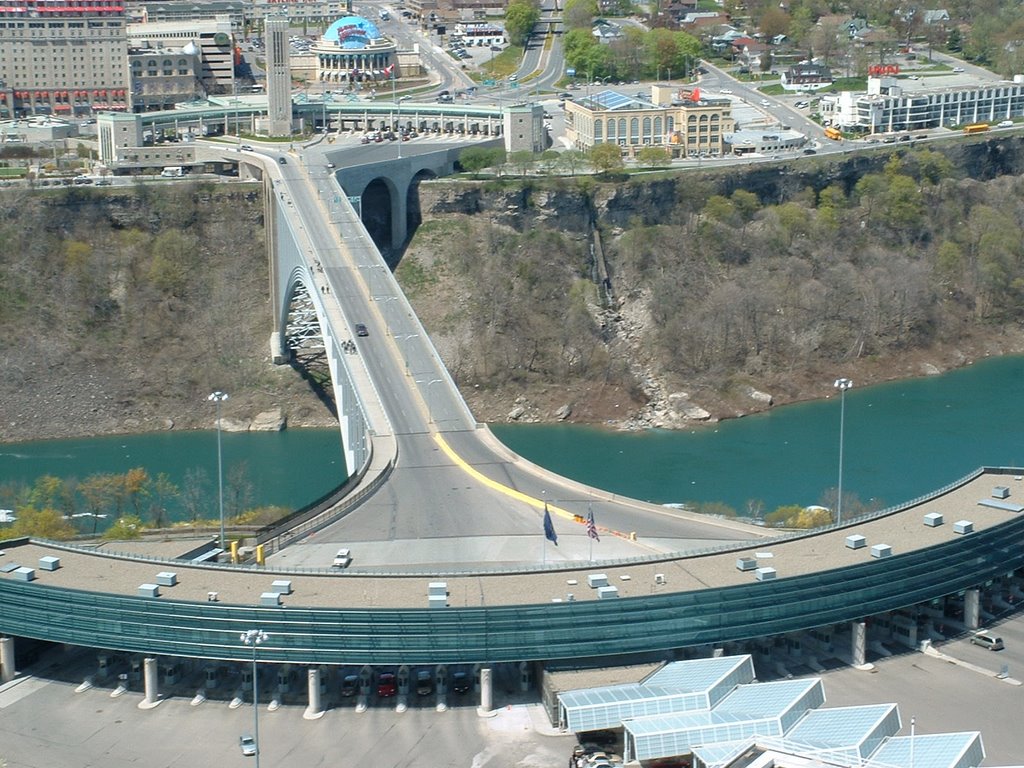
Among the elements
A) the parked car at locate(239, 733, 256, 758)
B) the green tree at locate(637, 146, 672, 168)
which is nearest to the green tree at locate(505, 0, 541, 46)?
the green tree at locate(637, 146, 672, 168)

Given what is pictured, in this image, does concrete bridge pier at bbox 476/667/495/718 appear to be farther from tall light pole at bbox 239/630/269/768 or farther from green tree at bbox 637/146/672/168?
green tree at bbox 637/146/672/168

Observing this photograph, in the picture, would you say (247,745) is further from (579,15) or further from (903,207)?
(579,15)

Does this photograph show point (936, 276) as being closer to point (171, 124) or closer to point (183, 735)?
point (171, 124)

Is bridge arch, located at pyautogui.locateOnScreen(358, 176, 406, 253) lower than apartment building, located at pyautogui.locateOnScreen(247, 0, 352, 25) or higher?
lower

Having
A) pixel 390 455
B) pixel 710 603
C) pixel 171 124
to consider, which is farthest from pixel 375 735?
pixel 171 124

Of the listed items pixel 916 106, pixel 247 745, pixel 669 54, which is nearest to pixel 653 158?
pixel 916 106

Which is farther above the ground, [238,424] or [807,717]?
[807,717]

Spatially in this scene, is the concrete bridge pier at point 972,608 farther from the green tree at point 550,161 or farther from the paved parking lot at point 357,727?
the green tree at point 550,161
